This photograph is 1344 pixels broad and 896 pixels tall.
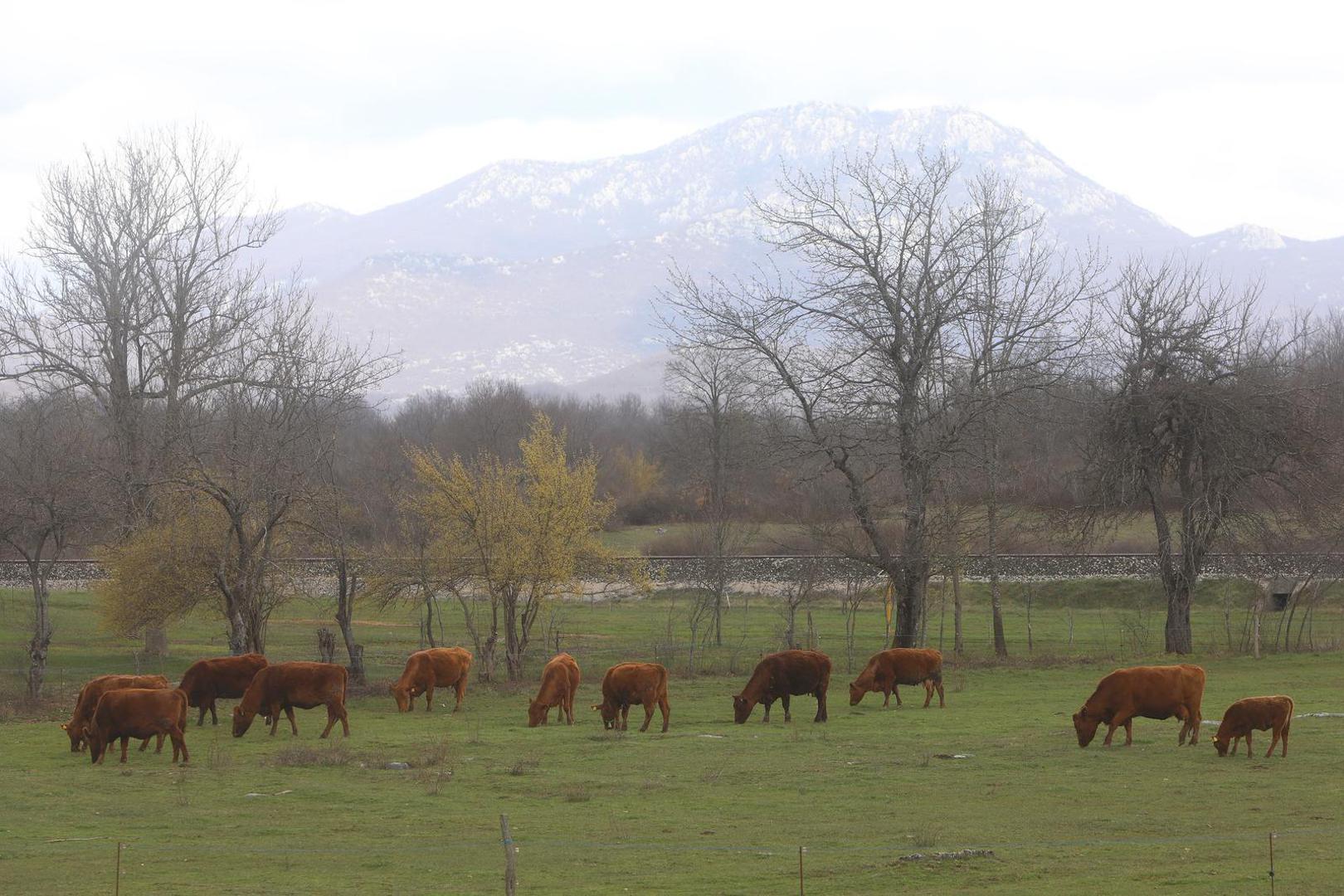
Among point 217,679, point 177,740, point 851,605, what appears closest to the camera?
point 177,740

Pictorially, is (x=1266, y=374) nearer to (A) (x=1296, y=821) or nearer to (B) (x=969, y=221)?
(B) (x=969, y=221)

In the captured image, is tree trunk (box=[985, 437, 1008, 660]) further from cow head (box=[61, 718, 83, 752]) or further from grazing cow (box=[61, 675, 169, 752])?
cow head (box=[61, 718, 83, 752])

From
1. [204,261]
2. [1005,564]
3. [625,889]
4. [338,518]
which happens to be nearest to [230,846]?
[625,889]

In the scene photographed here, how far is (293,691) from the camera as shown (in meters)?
25.1

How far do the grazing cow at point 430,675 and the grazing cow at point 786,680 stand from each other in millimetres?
6779

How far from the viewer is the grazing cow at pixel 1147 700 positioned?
2206cm

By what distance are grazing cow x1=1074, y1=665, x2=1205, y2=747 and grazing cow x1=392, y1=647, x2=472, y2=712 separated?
1380 cm

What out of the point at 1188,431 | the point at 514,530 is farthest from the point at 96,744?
the point at 1188,431

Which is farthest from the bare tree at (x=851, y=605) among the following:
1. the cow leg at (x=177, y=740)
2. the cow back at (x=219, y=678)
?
the cow leg at (x=177, y=740)

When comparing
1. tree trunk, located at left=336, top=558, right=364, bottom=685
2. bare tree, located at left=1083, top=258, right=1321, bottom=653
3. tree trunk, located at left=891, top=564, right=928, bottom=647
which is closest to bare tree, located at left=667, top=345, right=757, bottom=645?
tree trunk, located at left=891, top=564, right=928, bottom=647

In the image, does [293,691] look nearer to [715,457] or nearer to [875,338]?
[875,338]

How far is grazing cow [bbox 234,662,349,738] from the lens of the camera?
25.1m

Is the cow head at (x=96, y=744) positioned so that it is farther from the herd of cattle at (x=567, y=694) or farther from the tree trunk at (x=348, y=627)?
the tree trunk at (x=348, y=627)

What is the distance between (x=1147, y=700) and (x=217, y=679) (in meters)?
17.9
